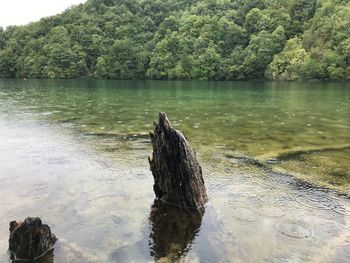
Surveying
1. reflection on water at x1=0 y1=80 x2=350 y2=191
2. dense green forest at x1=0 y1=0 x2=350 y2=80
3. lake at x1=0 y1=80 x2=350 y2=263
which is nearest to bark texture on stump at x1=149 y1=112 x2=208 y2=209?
lake at x1=0 y1=80 x2=350 y2=263

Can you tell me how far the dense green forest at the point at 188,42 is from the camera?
4055 inches

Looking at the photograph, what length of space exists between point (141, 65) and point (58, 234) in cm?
11711

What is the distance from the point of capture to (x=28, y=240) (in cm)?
861

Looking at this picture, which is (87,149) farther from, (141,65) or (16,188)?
(141,65)

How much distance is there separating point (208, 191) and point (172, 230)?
328 cm

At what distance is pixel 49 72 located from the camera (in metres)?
127

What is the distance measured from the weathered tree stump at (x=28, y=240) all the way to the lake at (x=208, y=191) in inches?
15.0

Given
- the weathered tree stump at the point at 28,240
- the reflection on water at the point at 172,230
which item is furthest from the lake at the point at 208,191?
the weathered tree stump at the point at 28,240

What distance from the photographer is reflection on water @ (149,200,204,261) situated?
29.2ft

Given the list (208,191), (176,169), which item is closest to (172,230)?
(176,169)

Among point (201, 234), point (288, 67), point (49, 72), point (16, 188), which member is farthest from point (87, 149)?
point (49, 72)

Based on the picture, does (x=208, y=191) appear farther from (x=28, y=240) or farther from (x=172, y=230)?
(x=28, y=240)

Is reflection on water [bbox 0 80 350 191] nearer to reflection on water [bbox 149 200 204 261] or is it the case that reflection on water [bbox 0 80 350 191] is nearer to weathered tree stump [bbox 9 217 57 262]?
reflection on water [bbox 149 200 204 261]

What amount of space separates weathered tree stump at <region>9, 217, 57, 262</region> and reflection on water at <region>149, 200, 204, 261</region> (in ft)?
8.48
